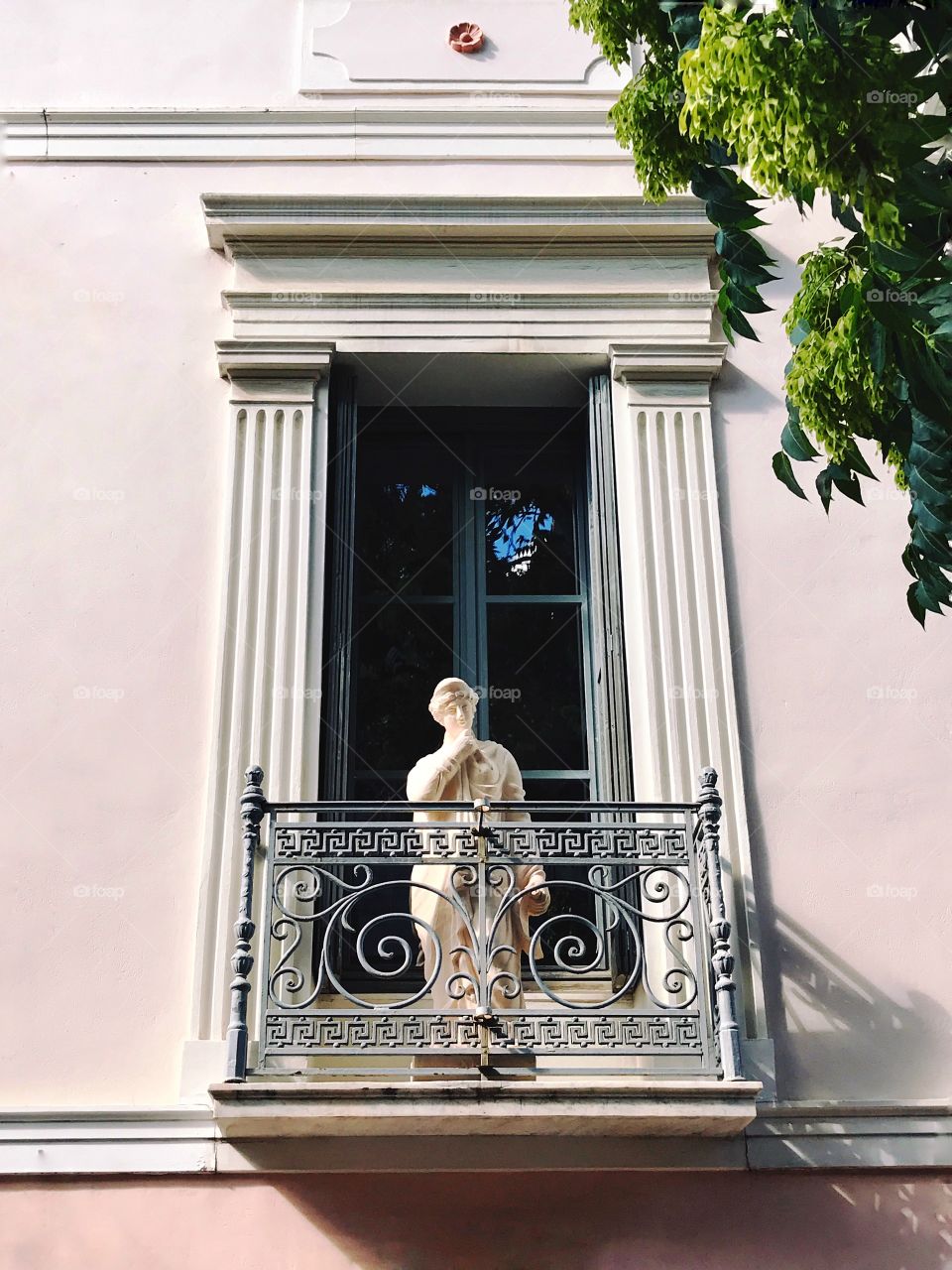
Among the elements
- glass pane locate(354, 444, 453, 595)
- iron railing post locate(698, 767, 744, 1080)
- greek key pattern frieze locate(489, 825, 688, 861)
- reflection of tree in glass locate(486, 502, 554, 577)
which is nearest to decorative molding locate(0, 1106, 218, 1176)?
greek key pattern frieze locate(489, 825, 688, 861)

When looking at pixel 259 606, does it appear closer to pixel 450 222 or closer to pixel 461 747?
pixel 461 747

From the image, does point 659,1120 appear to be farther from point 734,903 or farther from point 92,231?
point 92,231

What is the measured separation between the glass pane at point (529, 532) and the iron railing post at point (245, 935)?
1952 mm

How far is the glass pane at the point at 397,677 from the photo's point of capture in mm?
7359

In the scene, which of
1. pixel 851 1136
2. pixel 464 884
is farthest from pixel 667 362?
pixel 851 1136

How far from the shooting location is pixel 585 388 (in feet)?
26.2

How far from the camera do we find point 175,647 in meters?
7.12

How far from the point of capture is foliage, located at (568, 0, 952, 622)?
4137 mm

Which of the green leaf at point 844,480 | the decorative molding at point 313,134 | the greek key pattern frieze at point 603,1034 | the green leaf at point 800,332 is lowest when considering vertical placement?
the greek key pattern frieze at point 603,1034

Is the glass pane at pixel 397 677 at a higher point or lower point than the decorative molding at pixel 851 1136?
higher

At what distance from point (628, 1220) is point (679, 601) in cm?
264

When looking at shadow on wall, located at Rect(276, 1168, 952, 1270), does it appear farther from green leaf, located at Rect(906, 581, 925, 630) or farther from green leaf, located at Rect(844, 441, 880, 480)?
green leaf, located at Rect(844, 441, 880, 480)

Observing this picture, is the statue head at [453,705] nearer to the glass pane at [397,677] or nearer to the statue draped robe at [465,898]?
the statue draped robe at [465,898]

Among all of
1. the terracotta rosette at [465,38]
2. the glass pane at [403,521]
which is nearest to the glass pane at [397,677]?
the glass pane at [403,521]
